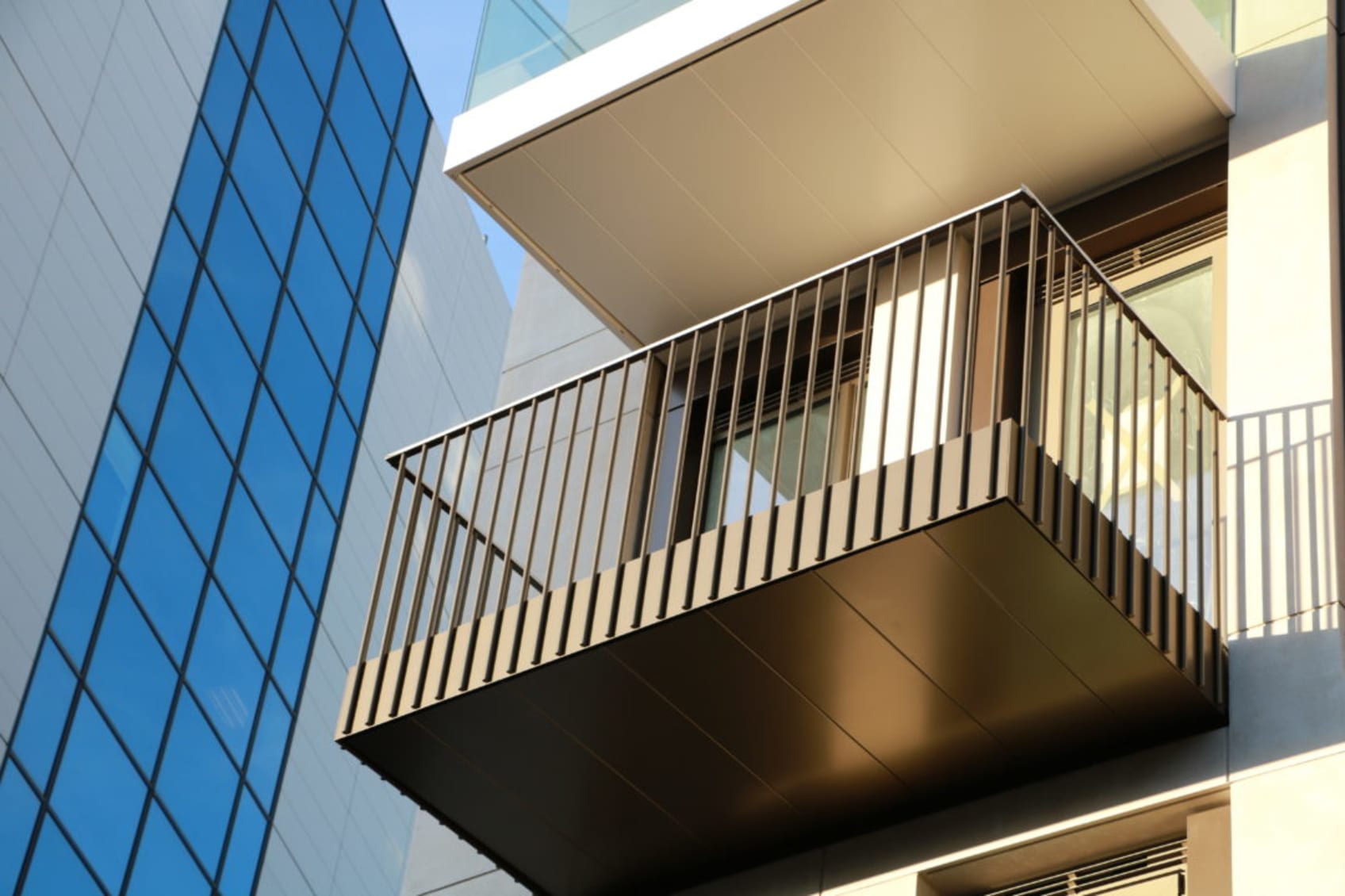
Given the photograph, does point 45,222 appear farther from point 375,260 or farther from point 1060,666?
point 1060,666

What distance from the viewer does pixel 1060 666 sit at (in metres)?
8.75

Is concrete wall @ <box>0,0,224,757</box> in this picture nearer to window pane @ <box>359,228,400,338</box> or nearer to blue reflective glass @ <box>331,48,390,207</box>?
blue reflective glass @ <box>331,48,390,207</box>

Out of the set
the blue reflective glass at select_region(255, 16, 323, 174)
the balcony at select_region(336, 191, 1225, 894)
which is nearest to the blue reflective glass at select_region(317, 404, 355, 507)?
the blue reflective glass at select_region(255, 16, 323, 174)

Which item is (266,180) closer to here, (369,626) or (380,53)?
(380,53)

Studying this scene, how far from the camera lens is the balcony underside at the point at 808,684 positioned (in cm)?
835

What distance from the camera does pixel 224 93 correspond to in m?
33.6

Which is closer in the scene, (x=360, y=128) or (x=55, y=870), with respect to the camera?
(x=55, y=870)

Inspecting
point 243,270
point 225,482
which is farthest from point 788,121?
point 243,270

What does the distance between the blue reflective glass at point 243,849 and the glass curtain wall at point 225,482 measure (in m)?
0.05

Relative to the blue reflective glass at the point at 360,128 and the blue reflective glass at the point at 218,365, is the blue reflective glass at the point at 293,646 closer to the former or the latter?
the blue reflective glass at the point at 218,365

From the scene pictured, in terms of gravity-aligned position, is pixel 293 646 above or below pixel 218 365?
below

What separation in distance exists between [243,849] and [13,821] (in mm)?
6817

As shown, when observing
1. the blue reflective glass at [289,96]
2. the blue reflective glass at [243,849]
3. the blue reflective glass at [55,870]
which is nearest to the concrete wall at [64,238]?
the blue reflective glass at [55,870]

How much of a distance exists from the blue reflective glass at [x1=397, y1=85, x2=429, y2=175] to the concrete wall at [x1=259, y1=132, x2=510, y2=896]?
48cm
